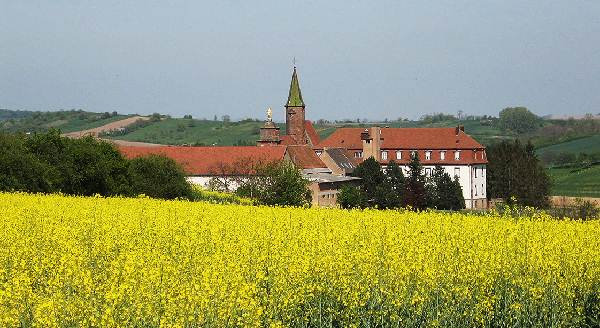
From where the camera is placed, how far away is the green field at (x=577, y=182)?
370ft

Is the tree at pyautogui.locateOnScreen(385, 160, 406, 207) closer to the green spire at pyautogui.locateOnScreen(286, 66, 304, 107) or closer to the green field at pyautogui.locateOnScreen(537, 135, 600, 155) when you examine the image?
the green spire at pyautogui.locateOnScreen(286, 66, 304, 107)

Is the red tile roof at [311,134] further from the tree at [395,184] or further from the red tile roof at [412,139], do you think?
the tree at [395,184]

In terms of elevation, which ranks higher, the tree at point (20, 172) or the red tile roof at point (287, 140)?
the red tile roof at point (287, 140)

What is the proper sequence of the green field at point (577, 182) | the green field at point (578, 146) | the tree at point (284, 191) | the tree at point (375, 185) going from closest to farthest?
the tree at point (284, 191) → the tree at point (375, 185) → the green field at point (577, 182) → the green field at point (578, 146)

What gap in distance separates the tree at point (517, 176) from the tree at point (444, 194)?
5.94m

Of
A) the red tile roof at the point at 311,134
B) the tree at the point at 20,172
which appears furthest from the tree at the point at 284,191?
the red tile roof at the point at 311,134

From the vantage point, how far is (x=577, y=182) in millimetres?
123000

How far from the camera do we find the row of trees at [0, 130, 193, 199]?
44.7 m

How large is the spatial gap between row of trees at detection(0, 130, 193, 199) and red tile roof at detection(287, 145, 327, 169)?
35775 mm

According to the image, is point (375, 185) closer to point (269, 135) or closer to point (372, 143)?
point (269, 135)

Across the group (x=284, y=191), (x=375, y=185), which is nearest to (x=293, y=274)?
(x=284, y=191)

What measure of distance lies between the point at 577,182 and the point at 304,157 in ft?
137

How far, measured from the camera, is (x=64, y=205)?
26.7 meters

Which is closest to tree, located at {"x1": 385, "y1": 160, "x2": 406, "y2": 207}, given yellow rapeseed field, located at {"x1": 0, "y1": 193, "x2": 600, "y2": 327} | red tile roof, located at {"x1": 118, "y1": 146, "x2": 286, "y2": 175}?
red tile roof, located at {"x1": 118, "y1": 146, "x2": 286, "y2": 175}
